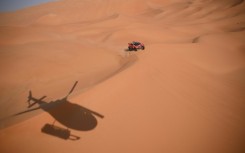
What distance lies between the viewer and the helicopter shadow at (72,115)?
7.59 metres

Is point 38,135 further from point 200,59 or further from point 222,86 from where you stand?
point 200,59

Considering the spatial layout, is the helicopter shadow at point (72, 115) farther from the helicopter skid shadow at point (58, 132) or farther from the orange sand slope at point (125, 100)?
the helicopter skid shadow at point (58, 132)

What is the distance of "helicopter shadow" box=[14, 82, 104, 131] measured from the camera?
759 cm

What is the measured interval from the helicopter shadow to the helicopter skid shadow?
0.30m

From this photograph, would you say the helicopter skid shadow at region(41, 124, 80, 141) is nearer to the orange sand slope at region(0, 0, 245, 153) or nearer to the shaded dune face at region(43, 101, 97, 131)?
the orange sand slope at region(0, 0, 245, 153)

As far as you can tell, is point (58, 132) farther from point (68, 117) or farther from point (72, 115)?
point (72, 115)

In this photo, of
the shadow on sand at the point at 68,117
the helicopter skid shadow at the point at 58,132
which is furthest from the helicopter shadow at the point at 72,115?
the helicopter skid shadow at the point at 58,132

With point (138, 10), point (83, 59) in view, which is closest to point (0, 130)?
point (83, 59)

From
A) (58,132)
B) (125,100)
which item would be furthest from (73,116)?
(125,100)

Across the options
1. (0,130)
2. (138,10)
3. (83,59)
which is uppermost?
(0,130)

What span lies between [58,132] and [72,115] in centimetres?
107

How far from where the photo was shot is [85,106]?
8523 mm

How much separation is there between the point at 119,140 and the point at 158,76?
17.9ft

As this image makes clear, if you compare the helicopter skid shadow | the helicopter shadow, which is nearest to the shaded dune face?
the helicopter shadow
